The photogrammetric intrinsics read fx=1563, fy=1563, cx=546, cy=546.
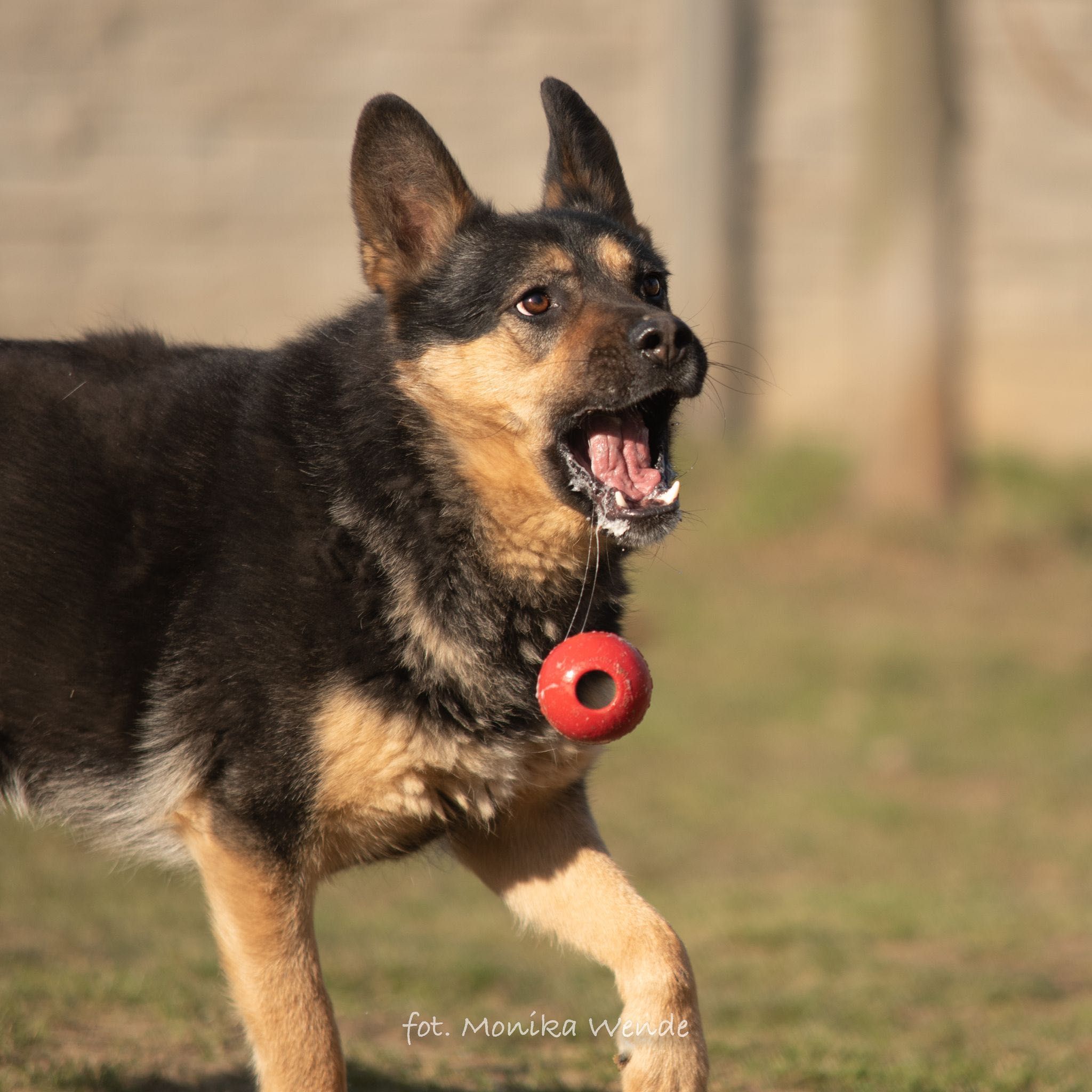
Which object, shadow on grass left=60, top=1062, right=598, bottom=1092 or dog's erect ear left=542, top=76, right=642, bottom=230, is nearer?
shadow on grass left=60, top=1062, right=598, bottom=1092

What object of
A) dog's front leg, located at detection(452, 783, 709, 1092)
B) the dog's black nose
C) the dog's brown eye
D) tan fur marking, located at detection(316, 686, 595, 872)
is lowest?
dog's front leg, located at detection(452, 783, 709, 1092)

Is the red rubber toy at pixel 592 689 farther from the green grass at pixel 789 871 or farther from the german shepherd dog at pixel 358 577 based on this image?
the green grass at pixel 789 871

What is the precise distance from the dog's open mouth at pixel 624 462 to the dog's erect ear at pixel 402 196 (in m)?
0.62

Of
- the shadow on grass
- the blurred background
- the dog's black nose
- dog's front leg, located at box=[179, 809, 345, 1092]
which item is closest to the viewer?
dog's front leg, located at box=[179, 809, 345, 1092]

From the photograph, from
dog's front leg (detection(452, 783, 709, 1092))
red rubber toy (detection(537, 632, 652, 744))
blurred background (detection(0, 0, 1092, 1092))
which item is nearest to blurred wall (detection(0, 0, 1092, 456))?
blurred background (detection(0, 0, 1092, 1092))

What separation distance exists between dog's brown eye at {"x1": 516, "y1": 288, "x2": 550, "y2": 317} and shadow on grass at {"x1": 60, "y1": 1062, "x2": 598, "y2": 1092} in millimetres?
2190

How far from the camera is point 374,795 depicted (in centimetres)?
369

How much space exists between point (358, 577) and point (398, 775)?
0.49 metres

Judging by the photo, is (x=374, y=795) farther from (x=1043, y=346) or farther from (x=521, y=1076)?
(x=1043, y=346)

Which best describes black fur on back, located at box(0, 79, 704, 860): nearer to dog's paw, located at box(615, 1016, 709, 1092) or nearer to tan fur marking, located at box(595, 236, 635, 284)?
tan fur marking, located at box(595, 236, 635, 284)

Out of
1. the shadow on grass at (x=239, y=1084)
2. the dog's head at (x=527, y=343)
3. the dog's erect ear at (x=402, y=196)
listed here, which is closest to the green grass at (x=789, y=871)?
the shadow on grass at (x=239, y=1084)

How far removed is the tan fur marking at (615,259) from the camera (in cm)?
414

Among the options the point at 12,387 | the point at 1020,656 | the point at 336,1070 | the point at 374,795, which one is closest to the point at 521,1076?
the point at 336,1070

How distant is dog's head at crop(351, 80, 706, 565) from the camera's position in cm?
389
